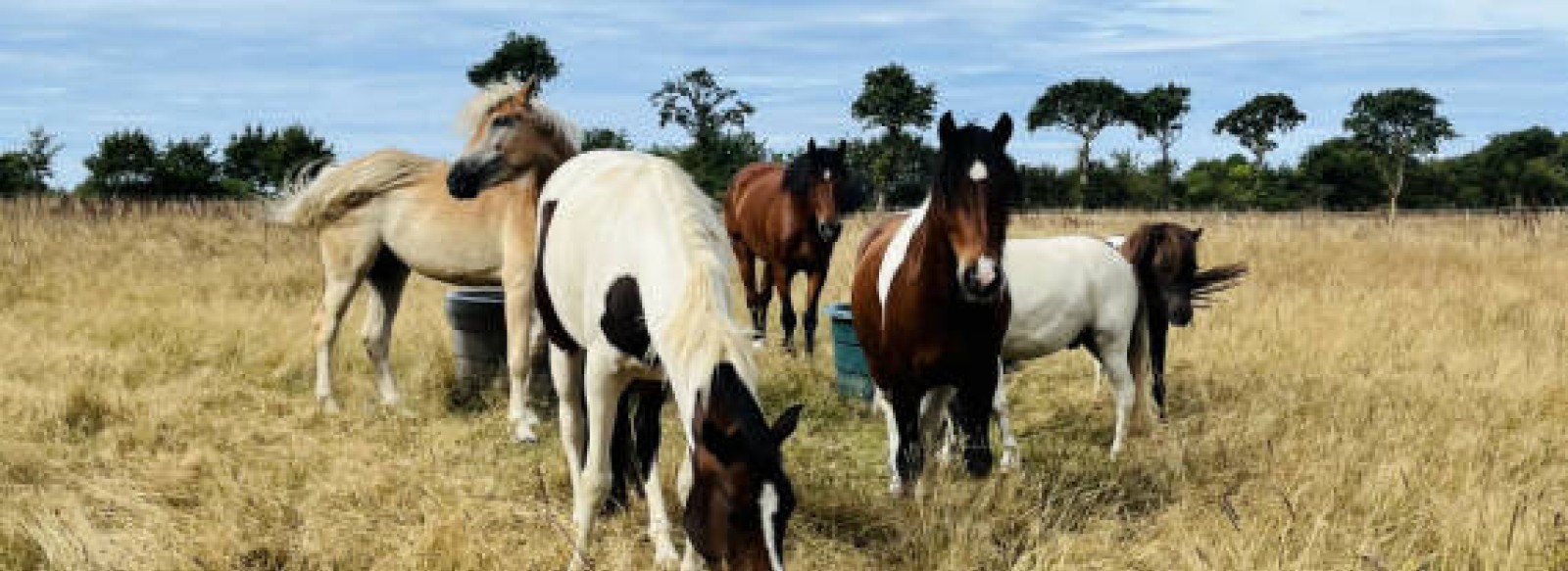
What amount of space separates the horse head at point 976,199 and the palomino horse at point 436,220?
Result: 2.83m

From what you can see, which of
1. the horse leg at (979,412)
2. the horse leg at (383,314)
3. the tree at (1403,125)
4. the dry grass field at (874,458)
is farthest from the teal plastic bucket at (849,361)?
the tree at (1403,125)

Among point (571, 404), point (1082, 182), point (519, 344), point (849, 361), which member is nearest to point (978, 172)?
point (571, 404)

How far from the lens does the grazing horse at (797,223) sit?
8469 millimetres

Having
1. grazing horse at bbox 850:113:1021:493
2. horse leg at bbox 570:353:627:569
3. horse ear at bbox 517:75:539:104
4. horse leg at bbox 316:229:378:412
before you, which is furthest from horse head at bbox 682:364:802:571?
horse leg at bbox 316:229:378:412

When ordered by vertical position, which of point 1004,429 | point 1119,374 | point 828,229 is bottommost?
point 1004,429

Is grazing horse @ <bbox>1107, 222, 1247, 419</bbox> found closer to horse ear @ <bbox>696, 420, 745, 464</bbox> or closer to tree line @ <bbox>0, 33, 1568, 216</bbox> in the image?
horse ear @ <bbox>696, 420, 745, 464</bbox>

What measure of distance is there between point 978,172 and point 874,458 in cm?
244

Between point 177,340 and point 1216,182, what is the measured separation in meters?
61.7

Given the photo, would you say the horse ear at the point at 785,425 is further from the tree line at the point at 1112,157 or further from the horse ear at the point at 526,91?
the tree line at the point at 1112,157

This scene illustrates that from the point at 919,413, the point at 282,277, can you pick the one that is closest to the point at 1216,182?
the point at 282,277

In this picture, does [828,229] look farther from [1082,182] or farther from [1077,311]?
[1082,182]

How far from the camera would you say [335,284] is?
6.57m

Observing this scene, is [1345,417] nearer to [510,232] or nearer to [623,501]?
[623,501]

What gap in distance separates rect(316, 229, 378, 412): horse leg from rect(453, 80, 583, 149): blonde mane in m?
1.14
